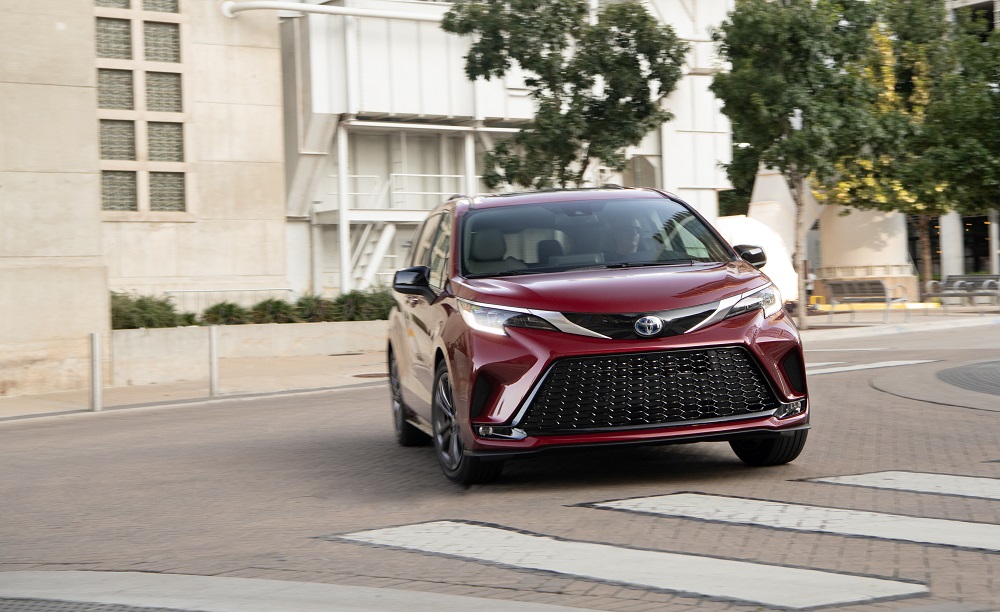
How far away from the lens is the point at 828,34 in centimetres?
2677

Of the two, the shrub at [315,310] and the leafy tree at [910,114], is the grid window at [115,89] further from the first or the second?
the leafy tree at [910,114]

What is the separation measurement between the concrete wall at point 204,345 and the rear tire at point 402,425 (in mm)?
10063

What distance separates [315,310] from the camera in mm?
25391

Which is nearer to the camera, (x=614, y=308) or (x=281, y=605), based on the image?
(x=281, y=605)

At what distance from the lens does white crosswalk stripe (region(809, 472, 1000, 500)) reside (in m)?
7.18

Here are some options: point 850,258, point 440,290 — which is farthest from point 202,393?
point 850,258

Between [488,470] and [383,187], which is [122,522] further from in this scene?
[383,187]

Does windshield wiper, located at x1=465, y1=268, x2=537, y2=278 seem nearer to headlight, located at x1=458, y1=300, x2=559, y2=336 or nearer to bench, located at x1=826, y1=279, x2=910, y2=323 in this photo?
headlight, located at x1=458, y1=300, x2=559, y2=336

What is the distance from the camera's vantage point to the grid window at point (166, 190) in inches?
1363

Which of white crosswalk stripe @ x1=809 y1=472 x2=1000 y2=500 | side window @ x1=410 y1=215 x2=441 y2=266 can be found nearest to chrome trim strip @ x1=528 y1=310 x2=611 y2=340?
white crosswalk stripe @ x1=809 y1=472 x2=1000 y2=500

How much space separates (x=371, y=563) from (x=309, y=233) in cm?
3524

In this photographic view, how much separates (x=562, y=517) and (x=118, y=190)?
2879 centimetres

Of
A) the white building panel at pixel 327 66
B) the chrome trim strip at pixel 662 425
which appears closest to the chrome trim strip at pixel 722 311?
the chrome trim strip at pixel 662 425

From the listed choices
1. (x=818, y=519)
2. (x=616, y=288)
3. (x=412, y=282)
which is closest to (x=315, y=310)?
(x=412, y=282)
